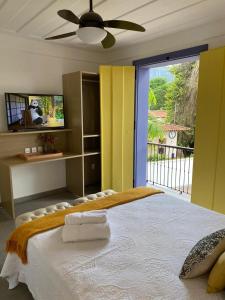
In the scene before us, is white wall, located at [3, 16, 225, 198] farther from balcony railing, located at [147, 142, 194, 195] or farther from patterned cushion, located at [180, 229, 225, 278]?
patterned cushion, located at [180, 229, 225, 278]

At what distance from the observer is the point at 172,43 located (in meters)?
3.24

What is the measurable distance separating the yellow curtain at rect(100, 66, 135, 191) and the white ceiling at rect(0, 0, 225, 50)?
0.69 meters

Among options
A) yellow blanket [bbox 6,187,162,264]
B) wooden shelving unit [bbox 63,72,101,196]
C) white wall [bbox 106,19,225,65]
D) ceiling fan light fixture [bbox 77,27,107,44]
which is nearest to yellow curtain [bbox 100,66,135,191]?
wooden shelving unit [bbox 63,72,101,196]

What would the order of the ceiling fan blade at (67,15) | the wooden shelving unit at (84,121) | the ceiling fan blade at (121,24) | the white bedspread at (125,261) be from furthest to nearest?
the wooden shelving unit at (84,121)
the ceiling fan blade at (121,24)
the ceiling fan blade at (67,15)
the white bedspread at (125,261)

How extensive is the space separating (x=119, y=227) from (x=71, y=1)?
217cm

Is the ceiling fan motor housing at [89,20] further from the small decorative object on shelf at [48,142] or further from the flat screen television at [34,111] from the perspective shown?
the small decorative object on shelf at [48,142]

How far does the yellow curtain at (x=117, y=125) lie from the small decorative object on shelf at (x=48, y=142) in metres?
0.82

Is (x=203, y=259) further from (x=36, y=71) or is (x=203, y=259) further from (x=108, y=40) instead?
(x=36, y=71)

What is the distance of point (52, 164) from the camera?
3936 mm

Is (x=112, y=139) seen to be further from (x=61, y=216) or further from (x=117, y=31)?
(x=61, y=216)

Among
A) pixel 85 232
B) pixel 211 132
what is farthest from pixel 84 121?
pixel 85 232

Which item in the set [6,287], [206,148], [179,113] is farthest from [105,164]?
[179,113]

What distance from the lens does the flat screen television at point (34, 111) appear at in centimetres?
320

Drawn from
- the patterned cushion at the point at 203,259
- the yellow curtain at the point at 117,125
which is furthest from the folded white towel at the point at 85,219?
the yellow curtain at the point at 117,125
